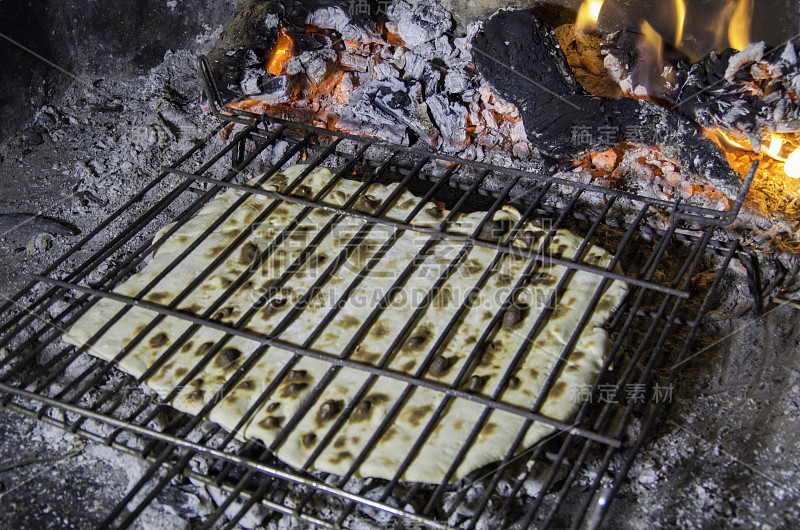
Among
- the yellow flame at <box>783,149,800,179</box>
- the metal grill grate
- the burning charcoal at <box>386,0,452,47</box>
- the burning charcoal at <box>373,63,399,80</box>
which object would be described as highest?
the yellow flame at <box>783,149,800,179</box>

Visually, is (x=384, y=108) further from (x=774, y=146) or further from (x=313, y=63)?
(x=774, y=146)

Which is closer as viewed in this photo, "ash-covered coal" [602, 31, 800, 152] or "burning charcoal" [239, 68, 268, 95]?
"ash-covered coal" [602, 31, 800, 152]

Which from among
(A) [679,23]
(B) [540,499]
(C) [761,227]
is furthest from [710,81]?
(B) [540,499]

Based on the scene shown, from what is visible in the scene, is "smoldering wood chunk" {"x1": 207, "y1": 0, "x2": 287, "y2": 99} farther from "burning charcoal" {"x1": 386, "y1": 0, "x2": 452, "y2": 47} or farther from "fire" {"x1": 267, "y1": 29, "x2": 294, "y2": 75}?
"burning charcoal" {"x1": 386, "y1": 0, "x2": 452, "y2": 47}

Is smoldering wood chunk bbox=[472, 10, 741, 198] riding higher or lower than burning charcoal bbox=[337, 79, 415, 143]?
higher

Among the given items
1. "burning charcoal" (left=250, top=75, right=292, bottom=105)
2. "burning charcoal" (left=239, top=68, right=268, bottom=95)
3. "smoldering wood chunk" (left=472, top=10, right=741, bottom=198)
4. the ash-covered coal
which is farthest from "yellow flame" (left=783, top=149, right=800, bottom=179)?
"burning charcoal" (left=239, top=68, right=268, bottom=95)

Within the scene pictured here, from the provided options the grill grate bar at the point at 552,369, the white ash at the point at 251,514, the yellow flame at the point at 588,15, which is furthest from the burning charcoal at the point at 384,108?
the white ash at the point at 251,514
